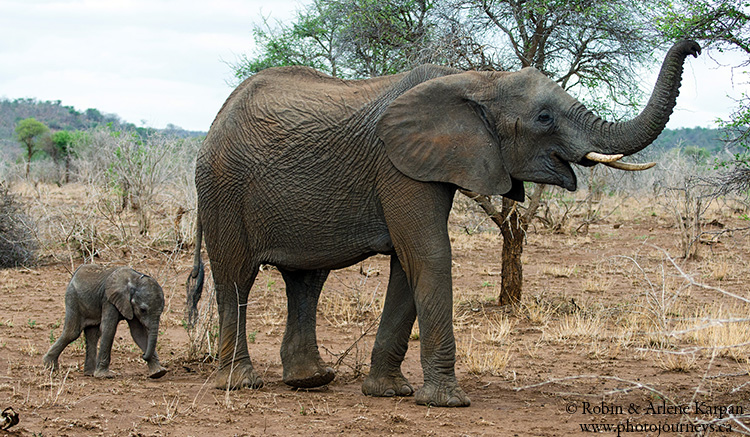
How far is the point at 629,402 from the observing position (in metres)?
5.86

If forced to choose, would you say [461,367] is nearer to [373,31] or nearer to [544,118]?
[544,118]

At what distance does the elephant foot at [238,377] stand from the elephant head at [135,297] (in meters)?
0.66

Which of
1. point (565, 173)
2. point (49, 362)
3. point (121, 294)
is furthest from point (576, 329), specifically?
point (49, 362)

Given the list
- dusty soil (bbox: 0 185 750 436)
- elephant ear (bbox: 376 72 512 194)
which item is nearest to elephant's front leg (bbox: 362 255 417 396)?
dusty soil (bbox: 0 185 750 436)

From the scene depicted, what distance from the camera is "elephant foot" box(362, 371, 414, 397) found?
6270 mm

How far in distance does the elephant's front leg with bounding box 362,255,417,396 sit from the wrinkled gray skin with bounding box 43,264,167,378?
6.16ft

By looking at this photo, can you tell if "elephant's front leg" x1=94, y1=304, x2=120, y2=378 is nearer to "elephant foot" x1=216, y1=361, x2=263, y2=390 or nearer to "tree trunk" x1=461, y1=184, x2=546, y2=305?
"elephant foot" x1=216, y1=361, x2=263, y2=390

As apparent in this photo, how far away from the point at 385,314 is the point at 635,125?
2420mm

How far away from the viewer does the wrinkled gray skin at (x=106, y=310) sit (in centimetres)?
675

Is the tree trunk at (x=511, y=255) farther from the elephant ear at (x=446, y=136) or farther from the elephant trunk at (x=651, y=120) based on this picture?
the elephant trunk at (x=651, y=120)

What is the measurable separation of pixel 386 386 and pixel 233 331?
139 centimetres

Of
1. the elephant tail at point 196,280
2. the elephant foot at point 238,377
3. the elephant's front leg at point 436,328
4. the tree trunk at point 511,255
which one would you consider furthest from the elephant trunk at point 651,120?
the tree trunk at point 511,255

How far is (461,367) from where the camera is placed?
293 inches

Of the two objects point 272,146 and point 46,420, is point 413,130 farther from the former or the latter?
point 46,420
